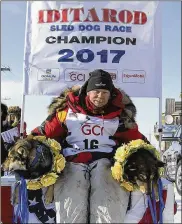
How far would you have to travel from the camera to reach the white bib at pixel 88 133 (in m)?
2.60

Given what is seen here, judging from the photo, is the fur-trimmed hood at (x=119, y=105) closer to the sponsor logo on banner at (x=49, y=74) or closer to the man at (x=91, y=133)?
the man at (x=91, y=133)

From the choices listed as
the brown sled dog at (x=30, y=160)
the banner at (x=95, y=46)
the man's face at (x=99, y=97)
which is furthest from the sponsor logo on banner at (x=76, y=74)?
the brown sled dog at (x=30, y=160)

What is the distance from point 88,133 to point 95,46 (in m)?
1.45

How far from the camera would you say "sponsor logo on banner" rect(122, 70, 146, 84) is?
3.78 metres

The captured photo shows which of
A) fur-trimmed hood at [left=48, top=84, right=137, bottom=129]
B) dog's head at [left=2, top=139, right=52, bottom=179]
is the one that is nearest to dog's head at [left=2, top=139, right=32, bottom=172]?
dog's head at [left=2, top=139, right=52, bottom=179]

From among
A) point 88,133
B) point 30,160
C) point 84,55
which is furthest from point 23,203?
point 84,55

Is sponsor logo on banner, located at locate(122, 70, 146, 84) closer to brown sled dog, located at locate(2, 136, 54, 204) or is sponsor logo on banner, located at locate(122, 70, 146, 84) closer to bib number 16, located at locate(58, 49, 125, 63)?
bib number 16, located at locate(58, 49, 125, 63)

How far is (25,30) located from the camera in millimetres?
3877

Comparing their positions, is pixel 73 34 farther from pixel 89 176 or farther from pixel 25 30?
pixel 89 176

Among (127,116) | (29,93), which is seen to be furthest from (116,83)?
(127,116)

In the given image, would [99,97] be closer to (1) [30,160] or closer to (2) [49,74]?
(1) [30,160]

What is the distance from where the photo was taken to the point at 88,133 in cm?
262

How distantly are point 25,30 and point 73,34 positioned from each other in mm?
517

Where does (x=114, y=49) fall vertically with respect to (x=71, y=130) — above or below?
above
